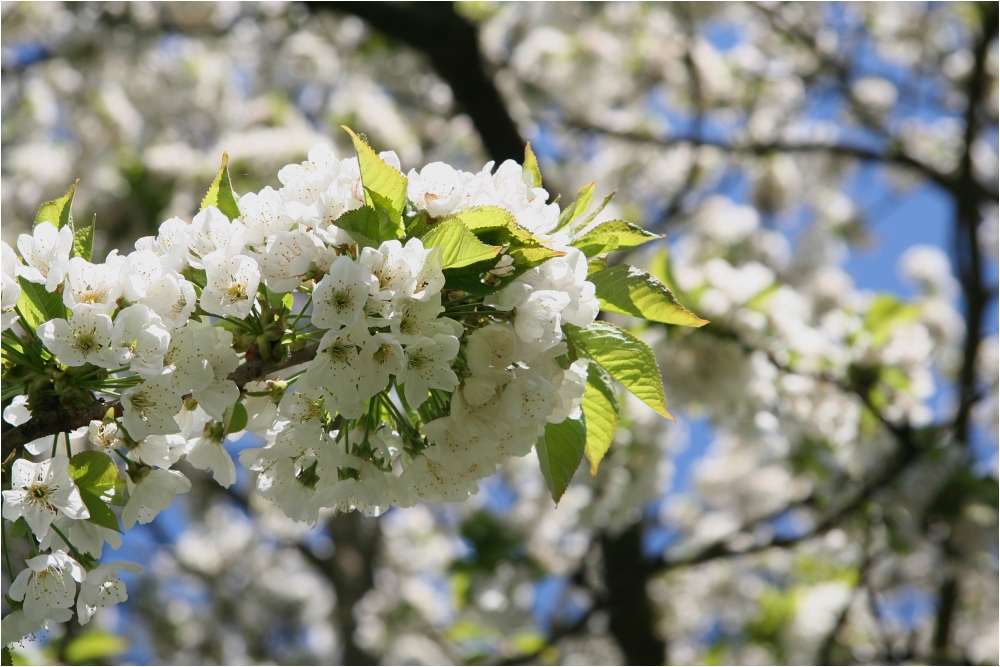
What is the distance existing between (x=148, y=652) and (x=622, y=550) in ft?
15.4

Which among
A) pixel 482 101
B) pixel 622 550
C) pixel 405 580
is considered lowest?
pixel 405 580

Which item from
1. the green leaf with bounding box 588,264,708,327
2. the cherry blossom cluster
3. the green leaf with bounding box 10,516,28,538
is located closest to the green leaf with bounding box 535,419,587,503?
the cherry blossom cluster

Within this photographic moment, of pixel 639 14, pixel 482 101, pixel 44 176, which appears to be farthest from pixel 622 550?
pixel 44 176

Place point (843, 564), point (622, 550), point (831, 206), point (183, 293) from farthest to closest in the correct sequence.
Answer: point (831, 206), point (843, 564), point (622, 550), point (183, 293)

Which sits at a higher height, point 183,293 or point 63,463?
point 183,293

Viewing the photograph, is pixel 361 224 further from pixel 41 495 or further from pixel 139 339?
pixel 41 495

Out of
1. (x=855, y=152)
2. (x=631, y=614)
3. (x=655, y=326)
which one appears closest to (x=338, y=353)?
(x=655, y=326)

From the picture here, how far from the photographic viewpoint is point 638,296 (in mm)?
1275

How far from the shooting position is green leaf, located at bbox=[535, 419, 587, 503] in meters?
1.31

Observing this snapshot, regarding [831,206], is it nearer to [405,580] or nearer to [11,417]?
[405,580]

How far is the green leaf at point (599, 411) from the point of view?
54.0 inches

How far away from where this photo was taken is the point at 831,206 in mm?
7562

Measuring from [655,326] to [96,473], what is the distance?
7.68 ft

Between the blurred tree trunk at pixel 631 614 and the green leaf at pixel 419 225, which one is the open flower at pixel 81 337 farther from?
the blurred tree trunk at pixel 631 614
